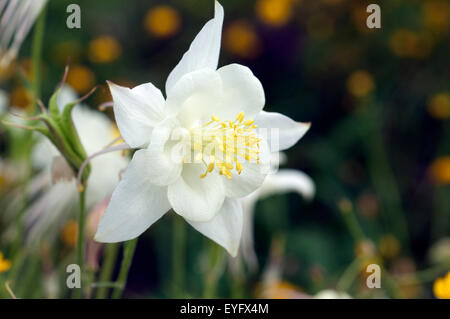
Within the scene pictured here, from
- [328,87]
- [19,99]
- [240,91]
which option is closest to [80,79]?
[19,99]

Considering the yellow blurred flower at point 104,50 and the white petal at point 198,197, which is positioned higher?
the yellow blurred flower at point 104,50

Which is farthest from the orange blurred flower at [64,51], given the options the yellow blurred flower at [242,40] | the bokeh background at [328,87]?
the yellow blurred flower at [242,40]

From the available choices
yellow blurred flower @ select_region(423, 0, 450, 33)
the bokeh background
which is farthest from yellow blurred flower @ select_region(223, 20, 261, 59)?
yellow blurred flower @ select_region(423, 0, 450, 33)

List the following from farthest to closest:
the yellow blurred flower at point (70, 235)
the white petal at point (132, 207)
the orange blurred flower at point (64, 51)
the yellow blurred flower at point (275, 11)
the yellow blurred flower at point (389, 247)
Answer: the yellow blurred flower at point (275, 11) < the orange blurred flower at point (64, 51) < the yellow blurred flower at point (389, 247) < the yellow blurred flower at point (70, 235) < the white petal at point (132, 207)

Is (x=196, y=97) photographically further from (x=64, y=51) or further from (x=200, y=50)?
(x=64, y=51)

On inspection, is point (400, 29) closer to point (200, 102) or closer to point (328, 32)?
point (328, 32)

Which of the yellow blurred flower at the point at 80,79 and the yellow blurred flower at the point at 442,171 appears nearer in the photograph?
the yellow blurred flower at the point at 442,171

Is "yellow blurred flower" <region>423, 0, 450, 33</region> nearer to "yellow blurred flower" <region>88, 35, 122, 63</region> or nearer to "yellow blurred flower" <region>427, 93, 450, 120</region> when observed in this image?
"yellow blurred flower" <region>427, 93, 450, 120</region>

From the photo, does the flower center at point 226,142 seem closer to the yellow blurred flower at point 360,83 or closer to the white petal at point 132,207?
the white petal at point 132,207
